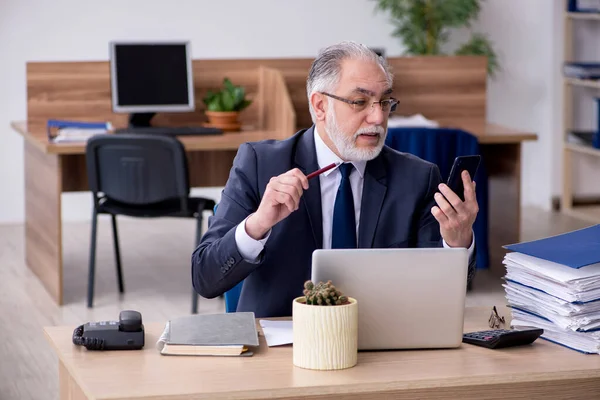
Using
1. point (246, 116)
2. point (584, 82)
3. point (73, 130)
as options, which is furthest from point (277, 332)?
point (584, 82)

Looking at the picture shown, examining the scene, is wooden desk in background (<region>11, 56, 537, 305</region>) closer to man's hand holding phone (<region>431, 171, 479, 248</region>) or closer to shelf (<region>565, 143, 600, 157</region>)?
shelf (<region>565, 143, 600, 157</region>)

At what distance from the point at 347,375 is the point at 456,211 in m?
0.43

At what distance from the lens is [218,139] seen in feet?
14.4

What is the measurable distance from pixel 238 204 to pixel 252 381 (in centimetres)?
65

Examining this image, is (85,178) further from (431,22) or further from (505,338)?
(505,338)

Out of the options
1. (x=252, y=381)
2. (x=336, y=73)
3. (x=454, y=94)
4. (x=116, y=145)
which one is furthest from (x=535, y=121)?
(x=252, y=381)

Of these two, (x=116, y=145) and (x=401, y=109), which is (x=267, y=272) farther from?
(x=401, y=109)

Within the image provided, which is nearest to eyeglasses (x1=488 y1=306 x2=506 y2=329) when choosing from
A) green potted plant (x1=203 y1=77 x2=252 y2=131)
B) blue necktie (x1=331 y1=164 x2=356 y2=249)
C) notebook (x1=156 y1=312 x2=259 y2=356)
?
blue necktie (x1=331 y1=164 x2=356 y2=249)

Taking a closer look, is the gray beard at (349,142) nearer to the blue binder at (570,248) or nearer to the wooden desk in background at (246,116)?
the blue binder at (570,248)

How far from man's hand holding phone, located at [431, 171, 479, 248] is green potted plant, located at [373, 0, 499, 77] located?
470 centimetres

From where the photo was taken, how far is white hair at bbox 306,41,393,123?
206 centimetres

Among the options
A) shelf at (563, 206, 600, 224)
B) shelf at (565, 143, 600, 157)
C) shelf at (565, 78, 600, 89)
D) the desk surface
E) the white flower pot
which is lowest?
shelf at (563, 206, 600, 224)

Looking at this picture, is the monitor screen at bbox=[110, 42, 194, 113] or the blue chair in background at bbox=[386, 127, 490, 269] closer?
the blue chair in background at bbox=[386, 127, 490, 269]

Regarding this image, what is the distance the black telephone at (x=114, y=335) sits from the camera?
67.1 inches
